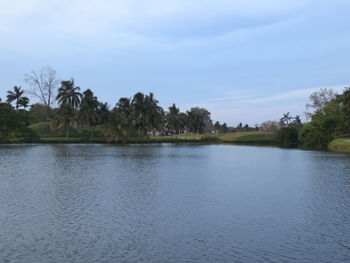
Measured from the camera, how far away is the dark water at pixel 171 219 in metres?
13.2

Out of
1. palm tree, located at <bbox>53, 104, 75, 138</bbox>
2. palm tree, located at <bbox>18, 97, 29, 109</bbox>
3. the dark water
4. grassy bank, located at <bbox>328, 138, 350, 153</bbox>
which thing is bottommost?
the dark water

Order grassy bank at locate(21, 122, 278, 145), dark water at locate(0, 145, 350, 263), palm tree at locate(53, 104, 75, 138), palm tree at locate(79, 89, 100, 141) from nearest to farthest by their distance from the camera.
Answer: dark water at locate(0, 145, 350, 263), palm tree at locate(53, 104, 75, 138), grassy bank at locate(21, 122, 278, 145), palm tree at locate(79, 89, 100, 141)

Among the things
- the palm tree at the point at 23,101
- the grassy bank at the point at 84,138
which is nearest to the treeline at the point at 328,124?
the grassy bank at the point at 84,138

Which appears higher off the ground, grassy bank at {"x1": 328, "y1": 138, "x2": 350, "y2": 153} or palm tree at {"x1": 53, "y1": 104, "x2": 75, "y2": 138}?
palm tree at {"x1": 53, "y1": 104, "x2": 75, "y2": 138}

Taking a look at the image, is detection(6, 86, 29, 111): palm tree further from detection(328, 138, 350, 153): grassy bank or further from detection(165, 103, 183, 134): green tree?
detection(328, 138, 350, 153): grassy bank

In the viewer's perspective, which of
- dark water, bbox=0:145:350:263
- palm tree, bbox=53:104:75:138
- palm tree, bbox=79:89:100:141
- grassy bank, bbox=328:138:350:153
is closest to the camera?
dark water, bbox=0:145:350:263

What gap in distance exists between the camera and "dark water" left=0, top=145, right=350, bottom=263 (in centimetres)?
1320

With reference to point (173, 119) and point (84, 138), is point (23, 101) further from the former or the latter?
point (173, 119)

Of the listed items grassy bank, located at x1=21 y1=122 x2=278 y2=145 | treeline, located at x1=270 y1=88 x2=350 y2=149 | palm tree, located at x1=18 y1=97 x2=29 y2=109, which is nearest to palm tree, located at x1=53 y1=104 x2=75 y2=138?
grassy bank, located at x1=21 y1=122 x2=278 y2=145

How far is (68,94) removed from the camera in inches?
4486

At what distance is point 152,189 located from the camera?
26875mm

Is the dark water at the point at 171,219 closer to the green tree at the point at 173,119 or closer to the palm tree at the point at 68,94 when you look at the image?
the palm tree at the point at 68,94

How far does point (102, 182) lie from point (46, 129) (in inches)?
3827

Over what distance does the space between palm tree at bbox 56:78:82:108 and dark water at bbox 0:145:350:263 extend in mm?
85109
